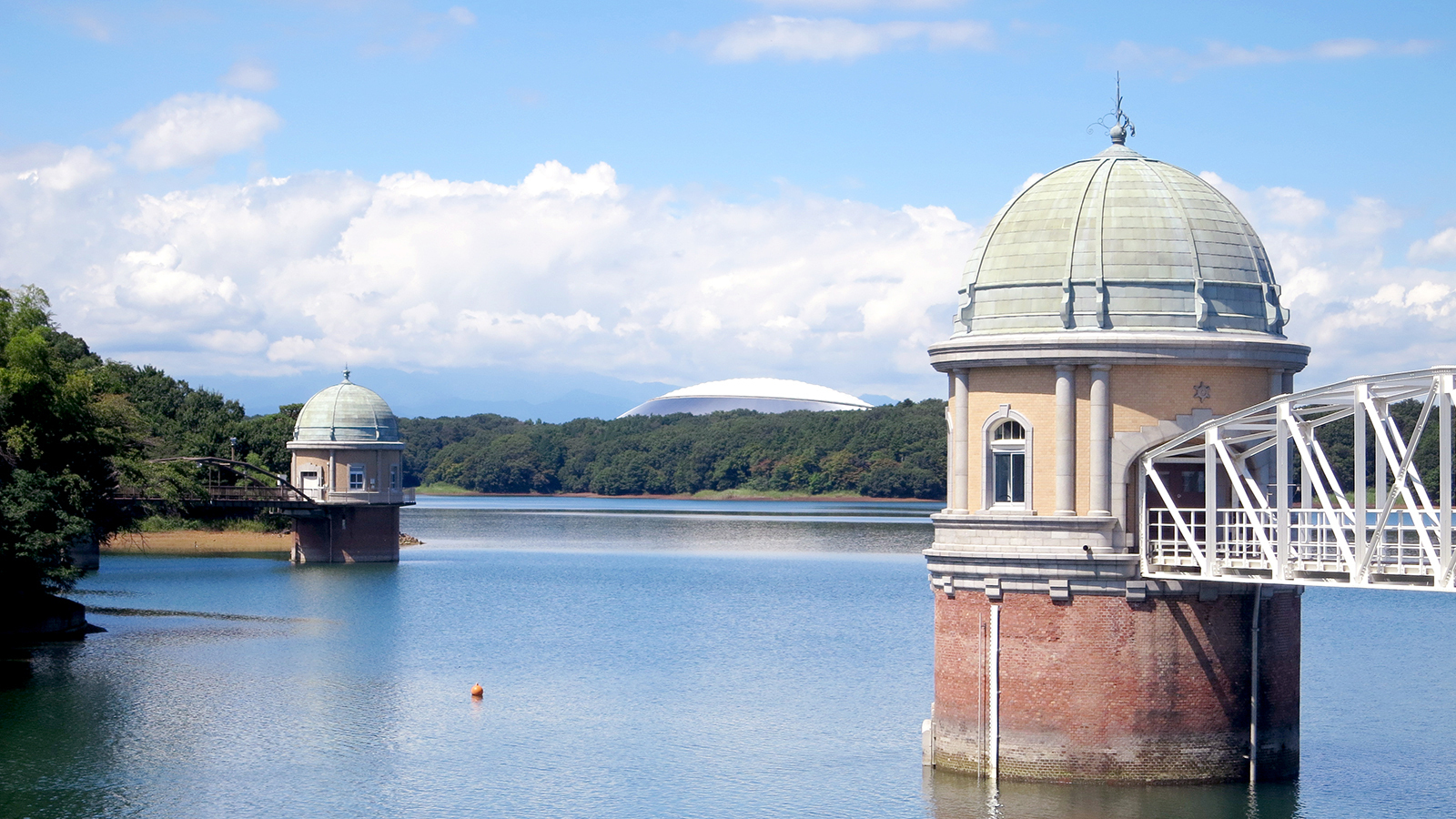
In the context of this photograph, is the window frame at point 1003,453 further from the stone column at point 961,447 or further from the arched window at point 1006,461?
the stone column at point 961,447

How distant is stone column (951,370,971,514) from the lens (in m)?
30.9

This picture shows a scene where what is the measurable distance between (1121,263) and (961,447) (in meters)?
4.45

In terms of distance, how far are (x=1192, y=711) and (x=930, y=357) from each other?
7972 mm

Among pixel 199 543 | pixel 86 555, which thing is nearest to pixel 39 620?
pixel 86 555

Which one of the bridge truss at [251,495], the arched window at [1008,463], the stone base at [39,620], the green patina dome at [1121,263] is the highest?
the green patina dome at [1121,263]

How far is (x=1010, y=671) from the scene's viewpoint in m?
29.5

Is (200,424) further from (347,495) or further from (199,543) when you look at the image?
(347,495)

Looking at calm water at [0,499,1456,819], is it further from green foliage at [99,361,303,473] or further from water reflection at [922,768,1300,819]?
green foliage at [99,361,303,473]

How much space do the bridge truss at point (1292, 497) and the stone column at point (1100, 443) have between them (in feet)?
2.15

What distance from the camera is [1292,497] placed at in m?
32.0

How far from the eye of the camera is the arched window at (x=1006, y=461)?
99.5 feet

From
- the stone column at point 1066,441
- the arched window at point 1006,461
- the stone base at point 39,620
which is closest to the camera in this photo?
the stone column at point 1066,441

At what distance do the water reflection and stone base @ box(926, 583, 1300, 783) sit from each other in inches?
Result: 9.0

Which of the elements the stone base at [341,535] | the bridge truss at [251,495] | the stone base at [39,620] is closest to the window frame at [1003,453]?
the stone base at [39,620]
